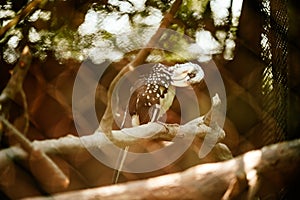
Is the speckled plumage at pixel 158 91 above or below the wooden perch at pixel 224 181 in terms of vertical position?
below

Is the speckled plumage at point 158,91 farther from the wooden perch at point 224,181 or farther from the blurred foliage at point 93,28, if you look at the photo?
the wooden perch at point 224,181

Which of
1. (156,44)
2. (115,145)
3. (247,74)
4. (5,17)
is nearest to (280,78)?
(247,74)

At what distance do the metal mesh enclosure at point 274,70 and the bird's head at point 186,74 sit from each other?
158 millimetres

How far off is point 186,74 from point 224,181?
1.46 ft

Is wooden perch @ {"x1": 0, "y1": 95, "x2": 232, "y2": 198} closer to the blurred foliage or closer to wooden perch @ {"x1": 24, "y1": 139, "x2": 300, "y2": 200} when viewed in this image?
wooden perch @ {"x1": 24, "y1": 139, "x2": 300, "y2": 200}

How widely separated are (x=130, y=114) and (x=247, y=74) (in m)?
0.30

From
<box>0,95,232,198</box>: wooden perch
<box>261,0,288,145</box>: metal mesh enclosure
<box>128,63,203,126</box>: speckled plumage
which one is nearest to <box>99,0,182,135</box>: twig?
<box>0,95,232,198</box>: wooden perch

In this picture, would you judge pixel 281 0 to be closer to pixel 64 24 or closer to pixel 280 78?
pixel 280 78

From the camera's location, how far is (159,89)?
111cm

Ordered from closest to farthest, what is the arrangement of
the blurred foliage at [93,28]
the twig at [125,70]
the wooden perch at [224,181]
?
the wooden perch at [224,181] < the twig at [125,70] < the blurred foliage at [93,28]

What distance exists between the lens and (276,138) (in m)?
0.90

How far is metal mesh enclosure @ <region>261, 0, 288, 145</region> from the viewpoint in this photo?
0.93 m

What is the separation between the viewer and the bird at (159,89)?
1.07 meters

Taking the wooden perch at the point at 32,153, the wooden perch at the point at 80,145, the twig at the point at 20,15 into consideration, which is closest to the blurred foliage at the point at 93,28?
the twig at the point at 20,15
